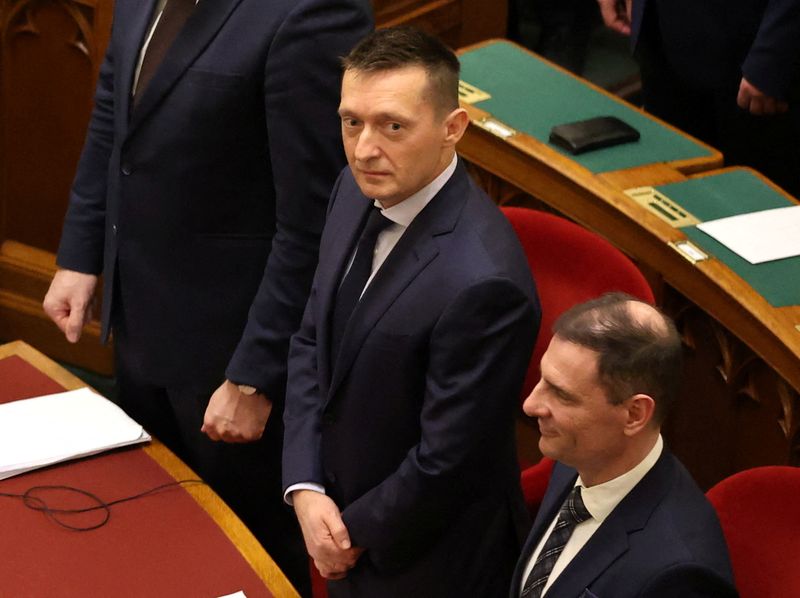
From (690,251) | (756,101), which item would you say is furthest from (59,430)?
(756,101)

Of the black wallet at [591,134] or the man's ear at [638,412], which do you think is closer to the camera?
the man's ear at [638,412]

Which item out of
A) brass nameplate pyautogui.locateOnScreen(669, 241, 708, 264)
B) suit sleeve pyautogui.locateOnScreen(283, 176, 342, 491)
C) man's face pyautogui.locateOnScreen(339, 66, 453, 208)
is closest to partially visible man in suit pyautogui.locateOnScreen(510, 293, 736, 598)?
man's face pyautogui.locateOnScreen(339, 66, 453, 208)

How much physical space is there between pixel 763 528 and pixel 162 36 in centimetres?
139

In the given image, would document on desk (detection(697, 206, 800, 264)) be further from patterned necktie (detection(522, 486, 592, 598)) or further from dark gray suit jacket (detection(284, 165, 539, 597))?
patterned necktie (detection(522, 486, 592, 598))

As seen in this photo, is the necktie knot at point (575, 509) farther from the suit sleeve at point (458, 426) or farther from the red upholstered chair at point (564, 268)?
the red upholstered chair at point (564, 268)

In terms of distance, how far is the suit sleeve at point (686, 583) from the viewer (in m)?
1.72

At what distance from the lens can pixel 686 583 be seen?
1.73 metres

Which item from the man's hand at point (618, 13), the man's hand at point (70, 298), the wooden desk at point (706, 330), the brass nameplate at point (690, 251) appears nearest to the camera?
the man's hand at point (70, 298)

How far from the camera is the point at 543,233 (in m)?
2.75

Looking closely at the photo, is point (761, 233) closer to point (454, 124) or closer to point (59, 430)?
point (454, 124)

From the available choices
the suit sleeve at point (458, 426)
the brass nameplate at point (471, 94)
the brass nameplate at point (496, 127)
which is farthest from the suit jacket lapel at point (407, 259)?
the brass nameplate at point (471, 94)

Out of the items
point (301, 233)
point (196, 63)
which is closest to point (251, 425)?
point (301, 233)

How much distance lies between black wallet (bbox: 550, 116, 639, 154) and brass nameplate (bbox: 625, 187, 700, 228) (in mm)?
243

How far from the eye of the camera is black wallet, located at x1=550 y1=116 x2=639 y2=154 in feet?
11.3
